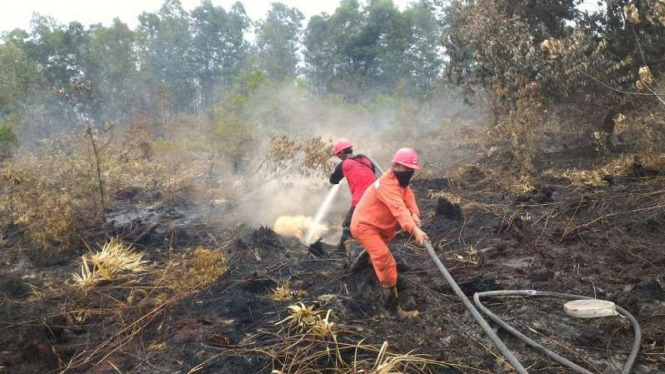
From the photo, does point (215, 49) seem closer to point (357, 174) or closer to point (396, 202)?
point (357, 174)

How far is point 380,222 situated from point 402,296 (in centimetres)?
85

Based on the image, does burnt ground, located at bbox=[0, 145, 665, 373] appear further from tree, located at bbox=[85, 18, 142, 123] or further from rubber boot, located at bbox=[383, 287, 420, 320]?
tree, located at bbox=[85, 18, 142, 123]

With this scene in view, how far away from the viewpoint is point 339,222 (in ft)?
29.3

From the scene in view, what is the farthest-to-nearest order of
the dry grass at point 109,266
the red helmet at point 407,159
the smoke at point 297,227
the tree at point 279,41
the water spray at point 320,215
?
1. the tree at point 279,41
2. the smoke at point 297,227
3. the water spray at point 320,215
4. the dry grass at point 109,266
5. the red helmet at point 407,159

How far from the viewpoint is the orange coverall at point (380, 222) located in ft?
14.0

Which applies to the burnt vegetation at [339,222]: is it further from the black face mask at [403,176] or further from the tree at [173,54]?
the tree at [173,54]

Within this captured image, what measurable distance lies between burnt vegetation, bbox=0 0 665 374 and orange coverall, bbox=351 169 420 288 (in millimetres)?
391

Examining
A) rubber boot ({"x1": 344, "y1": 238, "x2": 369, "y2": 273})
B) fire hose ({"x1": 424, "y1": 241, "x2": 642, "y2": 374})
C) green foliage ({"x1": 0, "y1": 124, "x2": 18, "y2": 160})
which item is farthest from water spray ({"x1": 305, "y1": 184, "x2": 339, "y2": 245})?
green foliage ({"x1": 0, "y1": 124, "x2": 18, "y2": 160})

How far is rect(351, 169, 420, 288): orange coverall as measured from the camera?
4.28 m

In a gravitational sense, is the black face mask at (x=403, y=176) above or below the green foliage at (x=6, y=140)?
above

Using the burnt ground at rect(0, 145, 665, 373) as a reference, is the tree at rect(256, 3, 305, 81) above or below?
above

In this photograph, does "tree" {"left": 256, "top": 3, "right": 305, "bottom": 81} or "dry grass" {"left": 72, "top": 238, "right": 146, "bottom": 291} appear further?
"tree" {"left": 256, "top": 3, "right": 305, "bottom": 81}

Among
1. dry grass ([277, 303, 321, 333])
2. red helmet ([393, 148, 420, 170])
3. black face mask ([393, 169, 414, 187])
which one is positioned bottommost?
dry grass ([277, 303, 321, 333])

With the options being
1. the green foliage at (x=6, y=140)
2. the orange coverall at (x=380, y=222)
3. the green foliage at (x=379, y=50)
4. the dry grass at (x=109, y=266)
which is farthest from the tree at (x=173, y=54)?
the orange coverall at (x=380, y=222)
